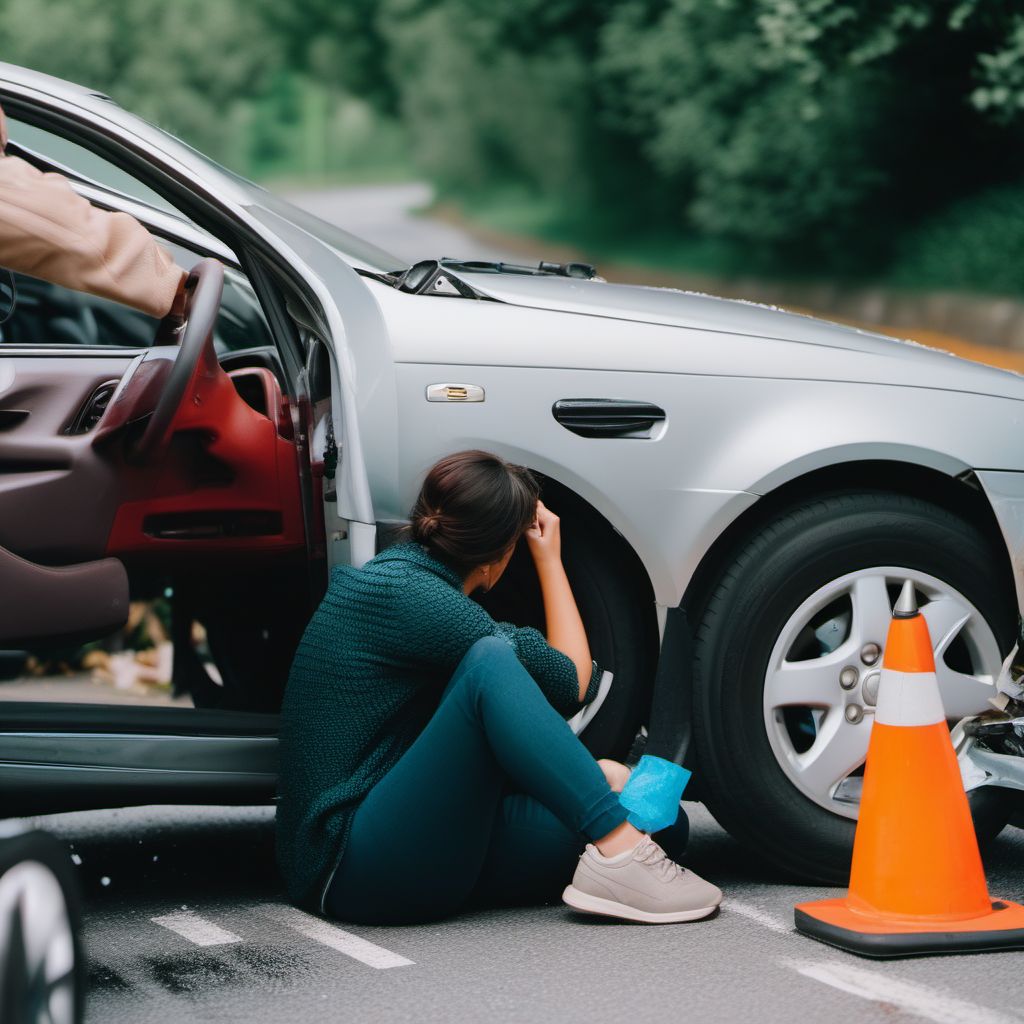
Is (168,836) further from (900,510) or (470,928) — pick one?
(900,510)

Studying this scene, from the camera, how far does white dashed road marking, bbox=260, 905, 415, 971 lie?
10.8 ft

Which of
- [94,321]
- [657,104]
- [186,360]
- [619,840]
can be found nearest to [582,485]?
[619,840]

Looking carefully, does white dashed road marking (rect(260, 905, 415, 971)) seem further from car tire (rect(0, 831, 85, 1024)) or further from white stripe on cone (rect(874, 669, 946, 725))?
white stripe on cone (rect(874, 669, 946, 725))

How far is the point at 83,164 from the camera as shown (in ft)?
Answer: 13.9

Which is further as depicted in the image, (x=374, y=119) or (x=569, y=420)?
(x=374, y=119)

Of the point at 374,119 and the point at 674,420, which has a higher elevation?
the point at 374,119

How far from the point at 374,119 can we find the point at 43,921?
42.5 meters

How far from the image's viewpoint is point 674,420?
143 inches

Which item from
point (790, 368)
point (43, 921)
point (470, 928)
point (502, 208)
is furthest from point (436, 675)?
point (502, 208)

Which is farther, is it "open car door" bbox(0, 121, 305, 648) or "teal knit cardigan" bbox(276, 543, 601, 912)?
"open car door" bbox(0, 121, 305, 648)

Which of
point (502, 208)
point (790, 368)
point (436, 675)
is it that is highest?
point (502, 208)

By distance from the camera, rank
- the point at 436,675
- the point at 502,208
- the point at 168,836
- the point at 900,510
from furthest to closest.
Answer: the point at 502,208 → the point at 168,836 → the point at 900,510 → the point at 436,675

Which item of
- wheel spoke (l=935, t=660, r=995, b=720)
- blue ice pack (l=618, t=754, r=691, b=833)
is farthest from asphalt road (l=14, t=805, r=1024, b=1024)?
wheel spoke (l=935, t=660, r=995, b=720)

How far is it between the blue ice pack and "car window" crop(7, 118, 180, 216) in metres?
1.82
